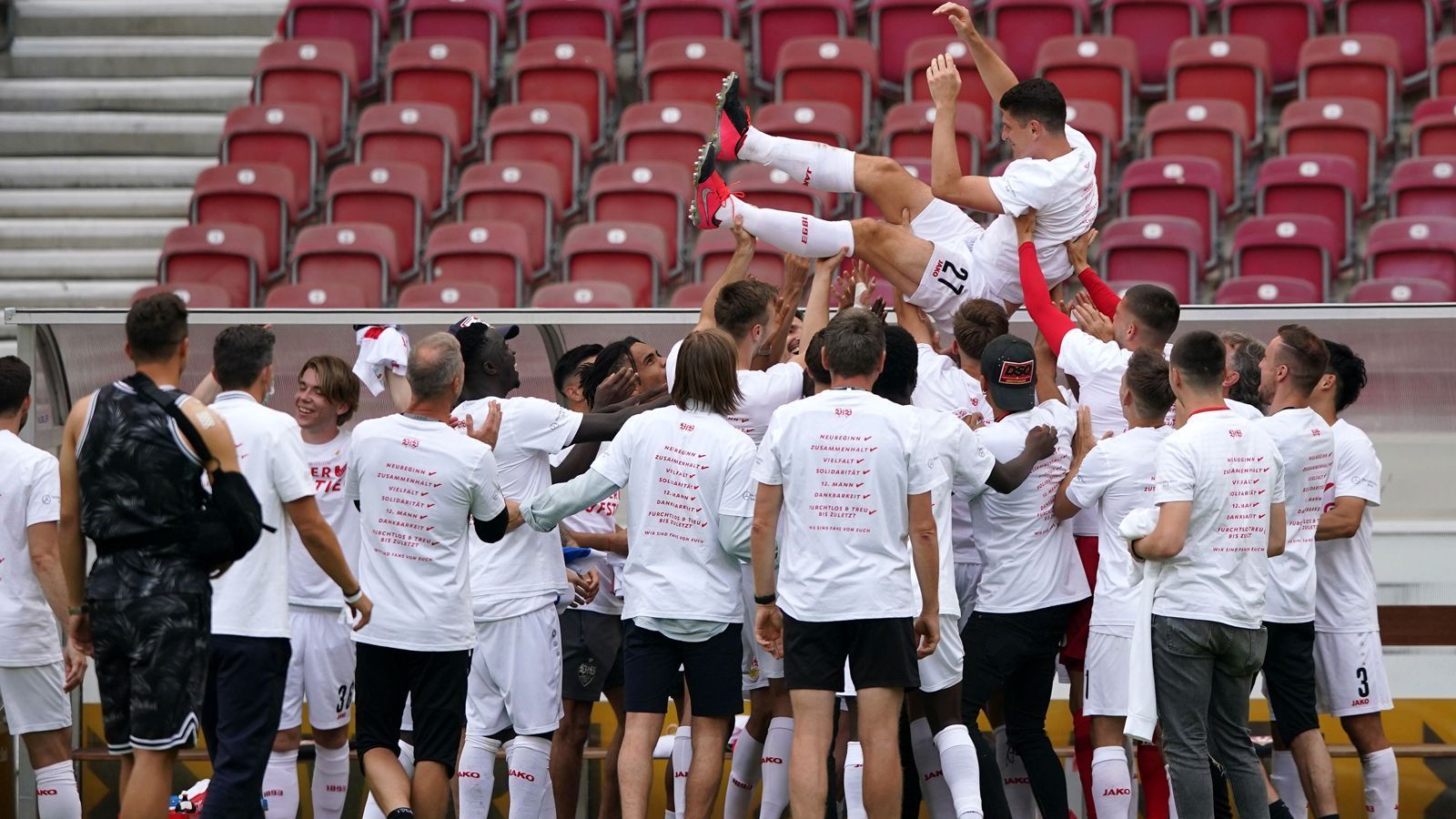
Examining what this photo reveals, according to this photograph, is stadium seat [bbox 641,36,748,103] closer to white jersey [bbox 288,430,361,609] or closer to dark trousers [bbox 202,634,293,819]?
white jersey [bbox 288,430,361,609]

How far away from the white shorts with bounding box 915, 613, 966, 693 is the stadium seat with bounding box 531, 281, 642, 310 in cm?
453

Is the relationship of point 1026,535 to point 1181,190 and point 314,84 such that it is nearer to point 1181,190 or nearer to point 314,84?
point 1181,190

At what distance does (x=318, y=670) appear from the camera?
611 cm

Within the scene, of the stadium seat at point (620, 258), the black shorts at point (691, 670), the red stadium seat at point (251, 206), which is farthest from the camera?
the red stadium seat at point (251, 206)

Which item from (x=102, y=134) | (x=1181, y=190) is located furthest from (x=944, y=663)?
(x=102, y=134)

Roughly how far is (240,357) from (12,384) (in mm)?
1405

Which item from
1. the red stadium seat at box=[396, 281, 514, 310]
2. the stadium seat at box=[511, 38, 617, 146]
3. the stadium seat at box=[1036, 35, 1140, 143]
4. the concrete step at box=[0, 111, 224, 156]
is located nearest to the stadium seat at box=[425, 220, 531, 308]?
the red stadium seat at box=[396, 281, 514, 310]

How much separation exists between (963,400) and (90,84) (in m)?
9.37

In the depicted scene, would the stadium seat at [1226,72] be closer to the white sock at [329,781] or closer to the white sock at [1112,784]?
the white sock at [1112,784]

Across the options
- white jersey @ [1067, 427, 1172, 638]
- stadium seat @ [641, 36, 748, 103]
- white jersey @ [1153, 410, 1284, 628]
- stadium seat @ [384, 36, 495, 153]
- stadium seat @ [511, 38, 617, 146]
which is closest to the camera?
white jersey @ [1153, 410, 1284, 628]

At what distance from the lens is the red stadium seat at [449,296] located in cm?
968

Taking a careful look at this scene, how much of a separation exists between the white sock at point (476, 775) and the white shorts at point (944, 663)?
1.58m

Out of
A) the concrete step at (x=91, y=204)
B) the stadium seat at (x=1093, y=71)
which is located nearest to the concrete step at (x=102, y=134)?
the concrete step at (x=91, y=204)

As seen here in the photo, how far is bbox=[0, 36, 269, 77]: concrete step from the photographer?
12.9 metres
